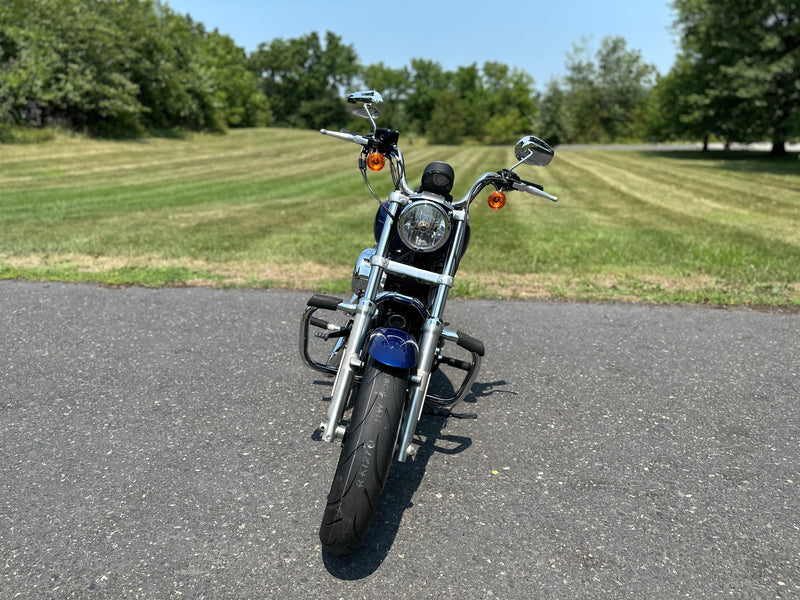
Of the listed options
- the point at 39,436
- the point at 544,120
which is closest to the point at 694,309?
the point at 39,436

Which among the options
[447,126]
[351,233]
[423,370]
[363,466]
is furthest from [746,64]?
[447,126]

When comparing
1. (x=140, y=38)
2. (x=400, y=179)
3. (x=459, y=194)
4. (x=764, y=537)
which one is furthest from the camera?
(x=140, y=38)

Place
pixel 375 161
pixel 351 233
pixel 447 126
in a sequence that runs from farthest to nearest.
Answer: pixel 447 126 < pixel 351 233 < pixel 375 161

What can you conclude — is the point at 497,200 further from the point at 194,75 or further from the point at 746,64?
the point at 194,75

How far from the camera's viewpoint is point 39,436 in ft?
11.3

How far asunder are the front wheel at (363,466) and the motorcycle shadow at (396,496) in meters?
0.09

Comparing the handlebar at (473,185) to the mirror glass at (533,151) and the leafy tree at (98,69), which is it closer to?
the mirror glass at (533,151)

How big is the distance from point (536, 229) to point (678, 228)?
269 cm

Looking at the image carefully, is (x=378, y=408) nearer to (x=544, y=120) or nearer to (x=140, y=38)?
(x=140, y=38)

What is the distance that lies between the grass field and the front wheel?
417 cm

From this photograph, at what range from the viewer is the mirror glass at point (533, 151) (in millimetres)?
3281

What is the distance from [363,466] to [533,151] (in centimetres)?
196

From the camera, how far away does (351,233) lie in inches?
388

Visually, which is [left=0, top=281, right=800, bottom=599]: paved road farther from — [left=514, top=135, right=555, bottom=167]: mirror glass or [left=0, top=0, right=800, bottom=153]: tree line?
[left=0, top=0, right=800, bottom=153]: tree line
